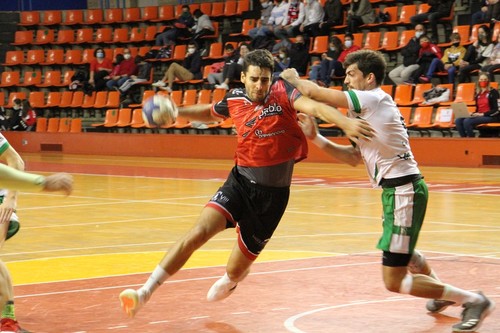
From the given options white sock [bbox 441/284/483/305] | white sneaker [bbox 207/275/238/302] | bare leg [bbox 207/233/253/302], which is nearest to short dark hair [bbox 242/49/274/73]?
bare leg [bbox 207/233/253/302]

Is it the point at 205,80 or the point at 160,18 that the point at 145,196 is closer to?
the point at 205,80

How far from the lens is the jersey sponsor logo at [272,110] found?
7641 mm

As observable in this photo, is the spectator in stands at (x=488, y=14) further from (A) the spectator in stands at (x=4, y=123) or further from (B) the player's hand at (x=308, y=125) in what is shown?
(B) the player's hand at (x=308, y=125)

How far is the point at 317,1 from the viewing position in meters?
28.2

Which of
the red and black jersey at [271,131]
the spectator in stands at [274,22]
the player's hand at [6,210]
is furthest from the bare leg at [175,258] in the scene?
the spectator in stands at [274,22]

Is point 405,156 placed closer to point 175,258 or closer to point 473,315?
point 473,315

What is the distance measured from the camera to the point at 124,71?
32312 millimetres

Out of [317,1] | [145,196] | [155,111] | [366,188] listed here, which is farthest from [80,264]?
[317,1]

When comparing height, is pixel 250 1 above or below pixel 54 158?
above

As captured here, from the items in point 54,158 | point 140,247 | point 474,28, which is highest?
point 474,28

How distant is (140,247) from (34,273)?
79.4 inches

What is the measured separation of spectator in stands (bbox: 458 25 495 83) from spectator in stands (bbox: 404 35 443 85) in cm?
93

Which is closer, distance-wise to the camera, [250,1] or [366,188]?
[366,188]

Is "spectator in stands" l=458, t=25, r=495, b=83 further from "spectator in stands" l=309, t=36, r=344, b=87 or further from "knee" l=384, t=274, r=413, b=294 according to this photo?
"knee" l=384, t=274, r=413, b=294
